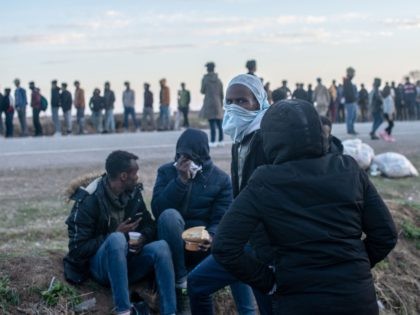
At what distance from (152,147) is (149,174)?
442 cm

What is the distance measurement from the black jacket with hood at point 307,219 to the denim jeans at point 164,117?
21647 millimetres

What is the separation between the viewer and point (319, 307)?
11.5 ft

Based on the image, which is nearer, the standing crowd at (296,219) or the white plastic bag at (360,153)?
the standing crowd at (296,219)

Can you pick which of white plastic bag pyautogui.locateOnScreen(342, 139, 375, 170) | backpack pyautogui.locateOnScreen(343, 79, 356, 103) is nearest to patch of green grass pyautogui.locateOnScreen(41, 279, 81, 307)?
white plastic bag pyautogui.locateOnScreen(342, 139, 375, 170)

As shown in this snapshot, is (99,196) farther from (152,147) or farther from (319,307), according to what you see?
(152,147)

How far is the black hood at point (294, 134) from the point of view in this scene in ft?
11.6

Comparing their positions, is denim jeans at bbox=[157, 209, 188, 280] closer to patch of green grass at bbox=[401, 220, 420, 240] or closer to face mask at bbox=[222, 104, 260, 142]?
face mask at bbox=[222, 104, 260, 142]

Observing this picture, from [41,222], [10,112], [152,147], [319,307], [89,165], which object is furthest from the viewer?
[10,112]

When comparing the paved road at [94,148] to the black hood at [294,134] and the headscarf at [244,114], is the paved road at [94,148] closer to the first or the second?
the headscarf at [244,114]

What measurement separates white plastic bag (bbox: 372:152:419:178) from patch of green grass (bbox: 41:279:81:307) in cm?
779

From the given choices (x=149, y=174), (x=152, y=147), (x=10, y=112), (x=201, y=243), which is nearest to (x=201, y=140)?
(x=201, y=243)

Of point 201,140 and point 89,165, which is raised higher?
point 201,140

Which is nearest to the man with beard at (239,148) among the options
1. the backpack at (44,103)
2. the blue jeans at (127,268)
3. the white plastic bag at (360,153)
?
the blue jeans at (127,268)

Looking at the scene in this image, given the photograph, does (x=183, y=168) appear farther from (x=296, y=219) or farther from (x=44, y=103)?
(x=44, y=103)
